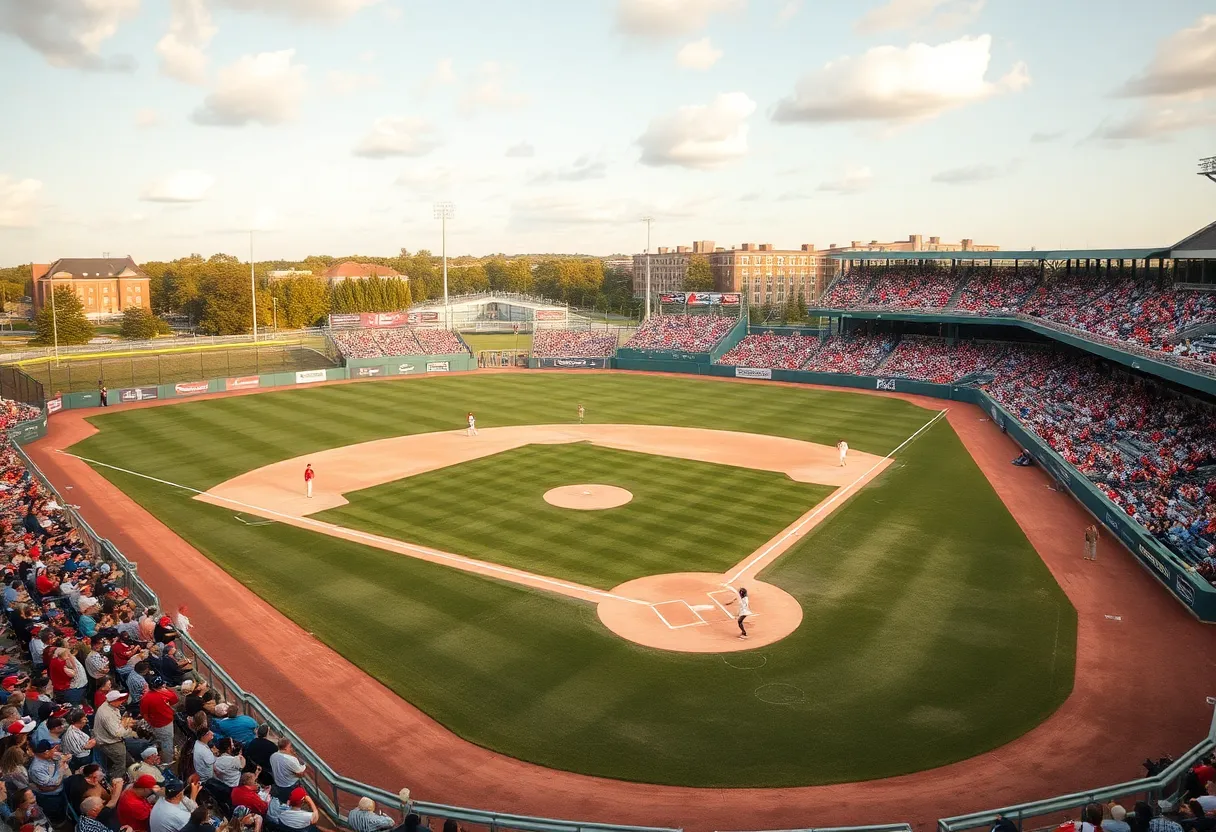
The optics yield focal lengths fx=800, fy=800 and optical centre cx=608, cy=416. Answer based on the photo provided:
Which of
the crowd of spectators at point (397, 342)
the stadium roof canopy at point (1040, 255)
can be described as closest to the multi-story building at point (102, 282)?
the crowd of spectators at point (397, 342)

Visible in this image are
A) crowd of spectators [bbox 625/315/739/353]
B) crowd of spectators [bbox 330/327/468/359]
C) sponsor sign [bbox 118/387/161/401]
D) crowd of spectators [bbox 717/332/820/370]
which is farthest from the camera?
crowd of spectators [bbox 625/315/739/353]

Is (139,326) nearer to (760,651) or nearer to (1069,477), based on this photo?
(760,651)

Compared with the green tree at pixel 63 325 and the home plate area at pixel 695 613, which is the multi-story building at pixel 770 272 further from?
the home plate area at pixel 695 613

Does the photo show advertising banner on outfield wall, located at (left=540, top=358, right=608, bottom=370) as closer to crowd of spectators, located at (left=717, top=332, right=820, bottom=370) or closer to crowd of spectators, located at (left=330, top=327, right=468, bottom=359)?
crowd of spectators, located at (left=330, top=327, right=468, bottom=359)

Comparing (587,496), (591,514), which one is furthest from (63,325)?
(591,514)

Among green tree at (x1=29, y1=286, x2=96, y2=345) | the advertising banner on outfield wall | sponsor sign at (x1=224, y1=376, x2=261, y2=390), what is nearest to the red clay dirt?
sponsor sign at (x1=224, y1=376, x2=261, y2=390)

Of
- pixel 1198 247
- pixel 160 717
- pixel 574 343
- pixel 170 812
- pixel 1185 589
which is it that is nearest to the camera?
pixel 170 812

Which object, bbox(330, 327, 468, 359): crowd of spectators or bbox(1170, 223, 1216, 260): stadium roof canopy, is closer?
bbox(1170, 223, 1216, 260): stadium roof canopy
